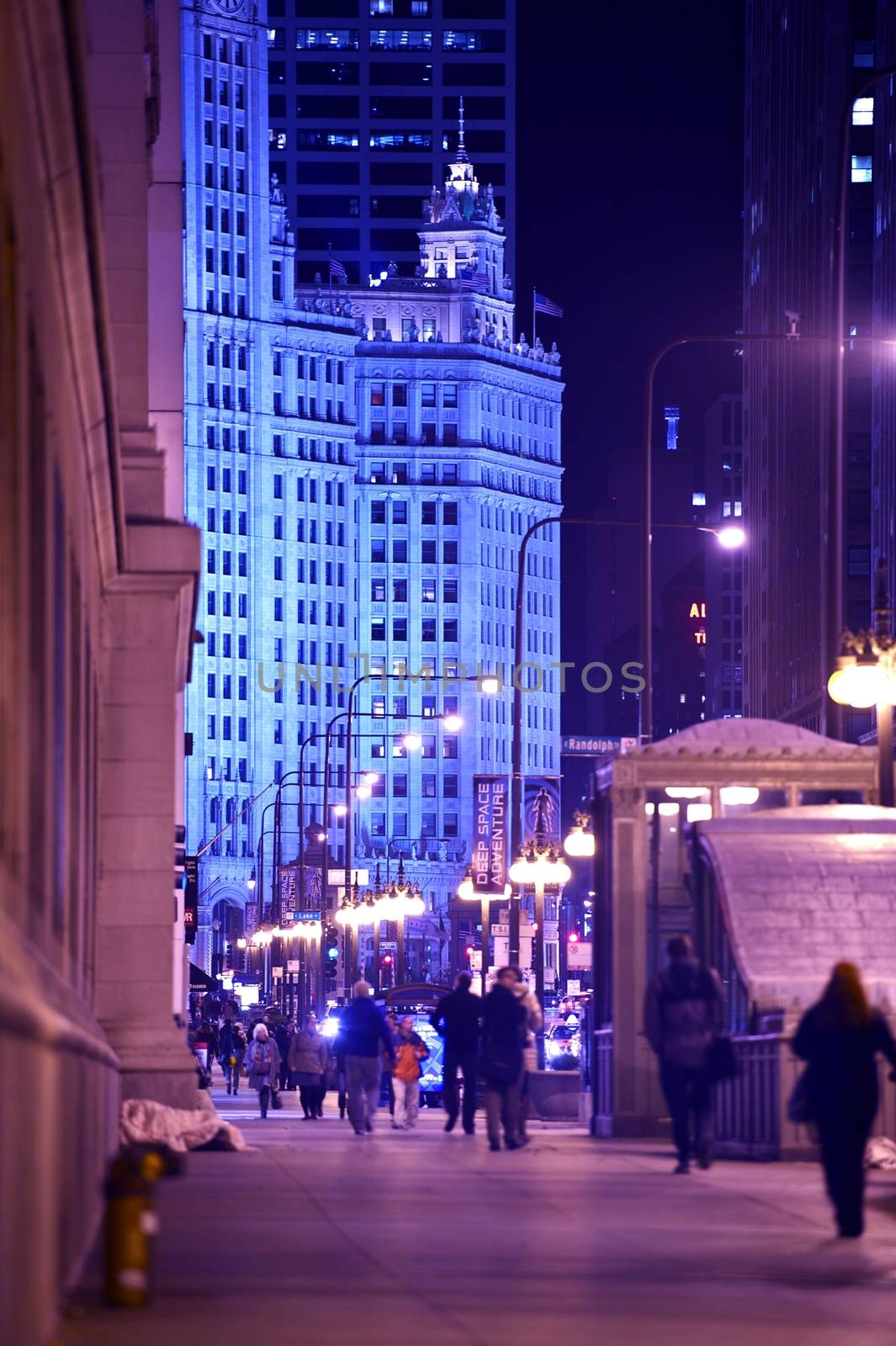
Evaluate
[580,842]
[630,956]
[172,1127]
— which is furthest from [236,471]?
[172,1127]

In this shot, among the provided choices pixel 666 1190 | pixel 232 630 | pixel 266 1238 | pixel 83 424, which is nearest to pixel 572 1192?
pixel 666 1190

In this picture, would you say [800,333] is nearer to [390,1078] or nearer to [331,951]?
[331,951]

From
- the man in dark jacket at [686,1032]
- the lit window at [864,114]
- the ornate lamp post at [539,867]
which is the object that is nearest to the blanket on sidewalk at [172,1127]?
the man in dark jacket at [686,1032]

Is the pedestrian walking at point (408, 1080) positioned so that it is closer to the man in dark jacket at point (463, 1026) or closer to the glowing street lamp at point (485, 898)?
the man in dark jacket at point (463, 1026)

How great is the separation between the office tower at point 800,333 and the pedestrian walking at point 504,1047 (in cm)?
7750

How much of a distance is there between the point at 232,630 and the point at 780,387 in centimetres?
6741

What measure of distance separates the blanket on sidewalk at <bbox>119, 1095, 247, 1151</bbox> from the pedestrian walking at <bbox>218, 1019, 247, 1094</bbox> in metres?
45.2

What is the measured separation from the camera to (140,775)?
2656 cm

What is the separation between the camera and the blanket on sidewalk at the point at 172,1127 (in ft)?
82.7

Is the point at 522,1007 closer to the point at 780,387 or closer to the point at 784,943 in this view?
the point at 784,943

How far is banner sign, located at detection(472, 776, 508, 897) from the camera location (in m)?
52.3

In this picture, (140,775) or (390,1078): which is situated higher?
(140,775)

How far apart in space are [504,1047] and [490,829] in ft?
82.3

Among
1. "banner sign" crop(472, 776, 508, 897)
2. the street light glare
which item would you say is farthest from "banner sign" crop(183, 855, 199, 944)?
the street light glare
